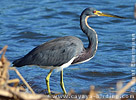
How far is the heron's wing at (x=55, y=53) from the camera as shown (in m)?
6.50

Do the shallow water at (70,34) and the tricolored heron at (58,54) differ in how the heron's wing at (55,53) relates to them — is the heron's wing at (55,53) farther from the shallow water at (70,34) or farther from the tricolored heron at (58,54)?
the shallow water at (70,34)

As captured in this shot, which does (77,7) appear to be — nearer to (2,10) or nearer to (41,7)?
(41,7)

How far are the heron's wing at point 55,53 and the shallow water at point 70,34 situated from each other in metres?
0.88

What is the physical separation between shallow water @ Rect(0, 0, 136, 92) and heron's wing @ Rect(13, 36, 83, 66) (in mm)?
884

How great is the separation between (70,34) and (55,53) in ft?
14.3

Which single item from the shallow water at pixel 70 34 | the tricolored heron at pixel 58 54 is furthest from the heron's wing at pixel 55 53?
the shallow water at pixel 70 34

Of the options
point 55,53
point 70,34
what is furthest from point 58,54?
point 70,34

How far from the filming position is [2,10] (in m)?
13.0

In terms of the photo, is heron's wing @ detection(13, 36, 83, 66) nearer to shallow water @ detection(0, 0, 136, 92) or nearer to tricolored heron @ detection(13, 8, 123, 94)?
tricolored heron @ detection(13, 8, 123, 94)

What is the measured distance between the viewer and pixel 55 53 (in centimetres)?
658

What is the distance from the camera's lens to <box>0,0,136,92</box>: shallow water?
7953 mm

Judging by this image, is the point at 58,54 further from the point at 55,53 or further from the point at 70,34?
the point at 70,34

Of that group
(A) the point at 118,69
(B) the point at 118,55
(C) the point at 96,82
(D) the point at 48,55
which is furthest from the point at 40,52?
(B) the point at 118,55

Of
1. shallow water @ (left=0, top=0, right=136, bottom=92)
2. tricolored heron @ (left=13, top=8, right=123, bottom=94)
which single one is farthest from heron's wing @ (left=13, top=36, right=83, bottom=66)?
shallow water @ (left=0, top=0, right=136, bottom=92)
